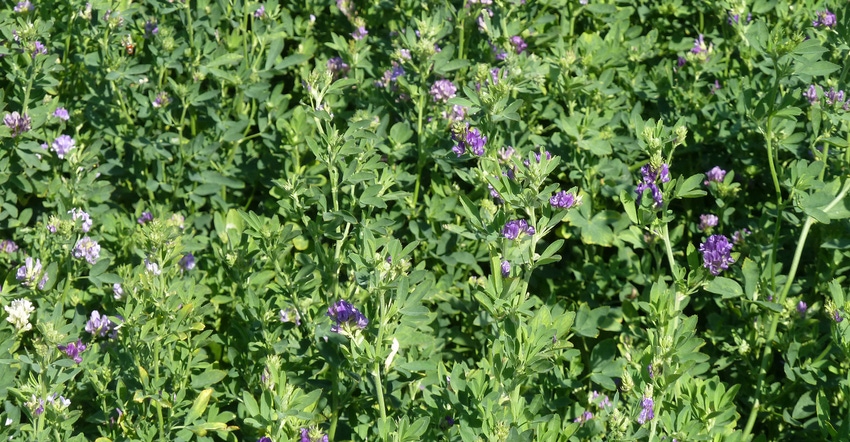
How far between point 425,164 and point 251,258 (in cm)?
93

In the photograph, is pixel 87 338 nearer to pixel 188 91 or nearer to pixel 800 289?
pixel 188 91

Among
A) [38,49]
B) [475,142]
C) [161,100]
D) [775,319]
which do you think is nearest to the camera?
[475,142]

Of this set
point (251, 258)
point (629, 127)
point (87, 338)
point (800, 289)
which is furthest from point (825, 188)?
point (87, 338)

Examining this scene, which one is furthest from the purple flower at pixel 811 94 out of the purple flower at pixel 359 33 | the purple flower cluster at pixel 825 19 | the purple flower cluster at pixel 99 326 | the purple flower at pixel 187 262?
the purple flower cluster at pixel 99 326

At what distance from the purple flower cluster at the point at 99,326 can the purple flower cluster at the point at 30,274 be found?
21 centimetres

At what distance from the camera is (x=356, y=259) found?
269 cm

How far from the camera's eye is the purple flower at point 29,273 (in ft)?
10.5

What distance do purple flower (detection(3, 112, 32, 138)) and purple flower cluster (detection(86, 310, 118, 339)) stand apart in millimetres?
788

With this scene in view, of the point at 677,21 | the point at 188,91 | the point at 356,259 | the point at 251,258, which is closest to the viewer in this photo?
the point at 356,259

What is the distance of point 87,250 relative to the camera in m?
3.32

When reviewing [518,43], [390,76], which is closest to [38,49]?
[390,76]

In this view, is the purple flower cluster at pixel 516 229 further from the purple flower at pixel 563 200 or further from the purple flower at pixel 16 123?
the purple flower at pixel 16 123

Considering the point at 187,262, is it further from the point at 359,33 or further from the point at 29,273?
the point at 359,33

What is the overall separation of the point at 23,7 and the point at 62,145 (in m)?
0.57
